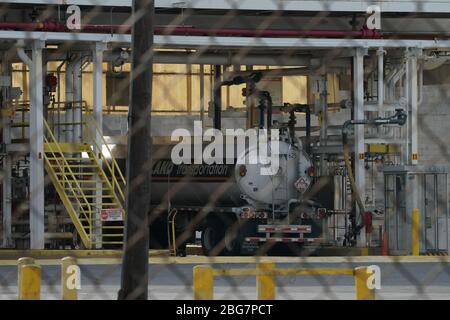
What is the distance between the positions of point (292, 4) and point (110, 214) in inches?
109

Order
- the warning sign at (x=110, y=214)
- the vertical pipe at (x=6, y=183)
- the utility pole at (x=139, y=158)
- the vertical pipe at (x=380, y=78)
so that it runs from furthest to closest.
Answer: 1. the vertical pipe at (x=6, y=183)
2. the vertical pipe at (x=380, y=78)
3. the warning sign at (x=110, y=214)
4. the utility pole at (x=139, y=158)

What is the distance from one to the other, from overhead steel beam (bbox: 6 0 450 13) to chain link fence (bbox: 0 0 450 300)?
2 cm

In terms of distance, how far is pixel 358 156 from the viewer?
12820 millimetres

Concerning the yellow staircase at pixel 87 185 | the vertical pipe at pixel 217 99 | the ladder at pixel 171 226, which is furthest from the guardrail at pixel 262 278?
the vertical pipe at pixel 217 99

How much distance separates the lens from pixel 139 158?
4504 mm

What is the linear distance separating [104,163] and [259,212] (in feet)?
5.49

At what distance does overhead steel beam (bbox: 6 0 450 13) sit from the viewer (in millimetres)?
12031

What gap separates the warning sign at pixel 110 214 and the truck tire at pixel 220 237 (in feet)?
5.00

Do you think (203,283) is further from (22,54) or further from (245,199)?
(245,199)

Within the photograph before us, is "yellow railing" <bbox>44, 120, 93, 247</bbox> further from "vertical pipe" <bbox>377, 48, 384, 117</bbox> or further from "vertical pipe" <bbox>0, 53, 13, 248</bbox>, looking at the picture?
"vertical pipe" <bbox>377, 48, 384, 117</bbox>

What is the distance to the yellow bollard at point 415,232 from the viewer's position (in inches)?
475

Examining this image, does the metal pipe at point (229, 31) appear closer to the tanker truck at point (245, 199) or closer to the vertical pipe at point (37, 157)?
the vertical pipe at point (37, 157)

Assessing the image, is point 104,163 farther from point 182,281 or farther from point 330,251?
point 182,281

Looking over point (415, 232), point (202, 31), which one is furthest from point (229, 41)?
point (415, 232)
